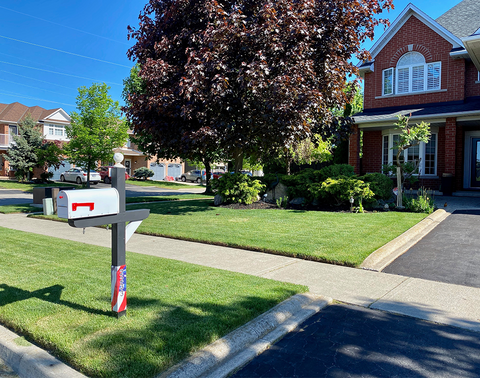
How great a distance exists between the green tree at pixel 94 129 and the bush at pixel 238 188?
37.2ft

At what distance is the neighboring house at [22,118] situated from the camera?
40469 millimetres

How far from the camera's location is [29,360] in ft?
10.2

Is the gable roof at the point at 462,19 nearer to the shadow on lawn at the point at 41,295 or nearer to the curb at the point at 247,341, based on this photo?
the curb at the point at 247,341

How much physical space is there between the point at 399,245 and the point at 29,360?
662 centimetres

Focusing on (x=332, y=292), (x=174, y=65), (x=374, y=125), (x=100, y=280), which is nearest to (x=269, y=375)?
(x=332, y=292)

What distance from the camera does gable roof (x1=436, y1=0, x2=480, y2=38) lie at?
1717 cm

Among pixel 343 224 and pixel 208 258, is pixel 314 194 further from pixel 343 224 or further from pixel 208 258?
pixel 208 258

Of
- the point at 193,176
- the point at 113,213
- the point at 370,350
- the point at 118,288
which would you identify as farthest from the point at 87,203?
the point at 193,176

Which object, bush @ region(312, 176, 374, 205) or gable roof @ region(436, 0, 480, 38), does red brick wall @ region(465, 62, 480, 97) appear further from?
bush @ region(312, 176, 374, 205)

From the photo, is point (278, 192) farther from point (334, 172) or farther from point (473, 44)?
point (473, 44)

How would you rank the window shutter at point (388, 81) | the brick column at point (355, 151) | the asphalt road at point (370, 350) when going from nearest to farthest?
the asphalt road at point (370, 350) → the brick column at point (355, 151) → the window shutter at point (388, 81)

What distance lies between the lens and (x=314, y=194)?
12.4 metres


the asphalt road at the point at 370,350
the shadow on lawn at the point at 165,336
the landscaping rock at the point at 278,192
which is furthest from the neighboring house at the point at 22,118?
the asphalt road at the point at 370,350

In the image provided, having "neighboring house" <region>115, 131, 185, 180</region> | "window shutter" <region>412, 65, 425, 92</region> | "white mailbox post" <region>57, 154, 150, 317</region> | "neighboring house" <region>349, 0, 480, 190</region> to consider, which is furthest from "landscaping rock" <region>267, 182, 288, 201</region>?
"neighboring house" <region>115, 131, 185, 180</region>
